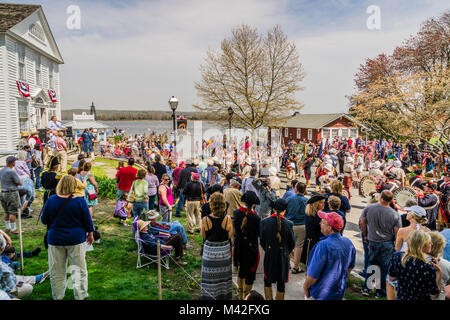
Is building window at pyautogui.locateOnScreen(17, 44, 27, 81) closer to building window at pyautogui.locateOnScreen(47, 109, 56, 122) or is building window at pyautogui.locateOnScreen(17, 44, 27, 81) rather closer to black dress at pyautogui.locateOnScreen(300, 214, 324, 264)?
building window at pyautogui.locateOnScreen(47, 109, 56, 122)

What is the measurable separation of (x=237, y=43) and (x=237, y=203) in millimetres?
27335

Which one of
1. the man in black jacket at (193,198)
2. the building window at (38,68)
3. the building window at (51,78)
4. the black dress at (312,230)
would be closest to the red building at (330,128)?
the building window at (51,78)

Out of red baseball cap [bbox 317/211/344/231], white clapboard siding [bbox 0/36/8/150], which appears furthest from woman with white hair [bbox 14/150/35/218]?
white clapboard siding [bbox 0/36/8/150]

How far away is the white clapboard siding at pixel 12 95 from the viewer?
58.3 feet

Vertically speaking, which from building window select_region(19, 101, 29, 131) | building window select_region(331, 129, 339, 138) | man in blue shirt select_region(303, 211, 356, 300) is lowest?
man in blue shirt select_region(303, 211, 356, 300)

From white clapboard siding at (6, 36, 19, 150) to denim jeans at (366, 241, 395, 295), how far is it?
20.5m

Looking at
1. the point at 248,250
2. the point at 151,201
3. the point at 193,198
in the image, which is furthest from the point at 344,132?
the point at 248,250

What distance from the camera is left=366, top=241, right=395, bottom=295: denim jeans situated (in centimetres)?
495

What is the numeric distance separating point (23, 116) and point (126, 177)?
51.6 feet

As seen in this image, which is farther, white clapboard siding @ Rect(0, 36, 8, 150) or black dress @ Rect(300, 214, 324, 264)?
white clapboard siding @ Rect(0, 36, 8, 150)

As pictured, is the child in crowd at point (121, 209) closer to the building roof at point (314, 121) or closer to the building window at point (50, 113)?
the building window at point (50, 113)

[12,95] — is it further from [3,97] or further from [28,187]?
[28,187]

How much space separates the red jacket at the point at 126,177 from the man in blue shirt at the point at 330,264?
5948 mm
